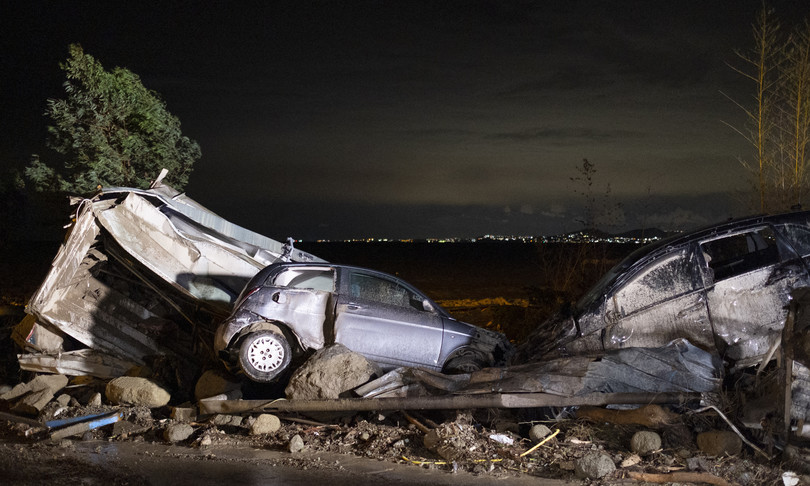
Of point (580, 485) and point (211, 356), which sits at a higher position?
point (211, 356)

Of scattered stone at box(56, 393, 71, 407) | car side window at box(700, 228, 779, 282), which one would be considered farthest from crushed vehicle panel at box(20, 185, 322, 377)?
car side window at box(700, 228, 779, 282)

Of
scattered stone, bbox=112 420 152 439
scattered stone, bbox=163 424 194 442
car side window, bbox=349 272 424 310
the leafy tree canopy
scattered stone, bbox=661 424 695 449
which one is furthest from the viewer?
the leafy tree canopy

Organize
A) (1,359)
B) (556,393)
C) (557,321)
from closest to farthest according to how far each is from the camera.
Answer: (556,393) → (557,321) → (1,359)

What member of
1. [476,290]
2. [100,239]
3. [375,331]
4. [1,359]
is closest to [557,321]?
[375,331]

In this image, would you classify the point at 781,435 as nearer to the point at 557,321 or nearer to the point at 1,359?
the point at 557,321

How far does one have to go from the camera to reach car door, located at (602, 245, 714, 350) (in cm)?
750

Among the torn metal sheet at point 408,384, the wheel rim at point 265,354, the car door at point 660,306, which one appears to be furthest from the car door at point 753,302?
the wheel rim at point 265,354

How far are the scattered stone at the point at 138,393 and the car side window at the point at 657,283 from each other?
5.80 m

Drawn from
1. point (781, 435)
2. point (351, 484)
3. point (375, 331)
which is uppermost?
point (375, 331)

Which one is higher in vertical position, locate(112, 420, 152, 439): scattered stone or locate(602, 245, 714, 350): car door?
locate(602, 245, 714, 350): car door

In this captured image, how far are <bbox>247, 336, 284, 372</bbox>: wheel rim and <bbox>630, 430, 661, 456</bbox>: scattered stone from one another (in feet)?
14.1

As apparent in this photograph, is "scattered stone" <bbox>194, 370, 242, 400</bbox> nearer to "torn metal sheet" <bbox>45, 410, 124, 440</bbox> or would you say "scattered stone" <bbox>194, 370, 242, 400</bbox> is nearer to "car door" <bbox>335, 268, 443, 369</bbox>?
"torn metal sheet" <bbox>45, 410, 124, 440</bbox>

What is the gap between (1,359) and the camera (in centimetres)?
1070

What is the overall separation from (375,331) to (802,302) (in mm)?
4882
